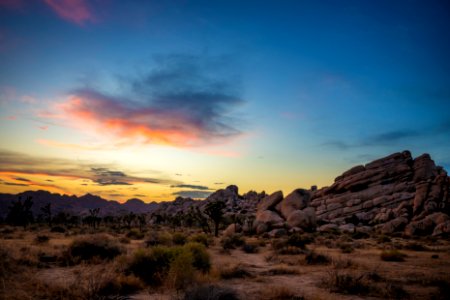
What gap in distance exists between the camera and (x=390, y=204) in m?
61.8

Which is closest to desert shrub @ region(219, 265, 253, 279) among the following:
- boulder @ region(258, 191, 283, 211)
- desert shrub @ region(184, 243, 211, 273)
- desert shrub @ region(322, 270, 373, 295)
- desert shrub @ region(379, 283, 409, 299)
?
desert shrub @ region(184, 243, 211, 273)

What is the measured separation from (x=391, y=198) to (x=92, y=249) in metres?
64.0

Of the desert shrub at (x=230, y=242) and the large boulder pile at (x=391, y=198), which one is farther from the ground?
the large boulder pile at (x=391, y=198)

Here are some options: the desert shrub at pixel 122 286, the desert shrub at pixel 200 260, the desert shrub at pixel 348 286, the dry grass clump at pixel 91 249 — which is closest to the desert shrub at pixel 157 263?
the desert shrub at pixel 200 260

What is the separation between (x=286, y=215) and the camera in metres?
58.1

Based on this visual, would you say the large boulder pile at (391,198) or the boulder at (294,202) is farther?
the boulder at (294,202)

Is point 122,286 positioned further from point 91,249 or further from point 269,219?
point 269,219

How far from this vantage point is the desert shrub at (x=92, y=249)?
48.9ft

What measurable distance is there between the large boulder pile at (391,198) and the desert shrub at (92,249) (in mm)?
45513

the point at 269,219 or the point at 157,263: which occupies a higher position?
the point at 157,263

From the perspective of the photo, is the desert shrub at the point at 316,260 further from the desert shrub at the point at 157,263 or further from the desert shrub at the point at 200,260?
the desert shrub at the point at 157,263

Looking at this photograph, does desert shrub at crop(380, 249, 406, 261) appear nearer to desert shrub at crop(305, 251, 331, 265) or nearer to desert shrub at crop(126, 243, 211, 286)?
desert shrub at crop(305, 251, 331, 265)

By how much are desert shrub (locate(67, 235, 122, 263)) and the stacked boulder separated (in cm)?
3143

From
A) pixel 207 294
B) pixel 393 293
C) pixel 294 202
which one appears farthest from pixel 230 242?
pixel 294 202
